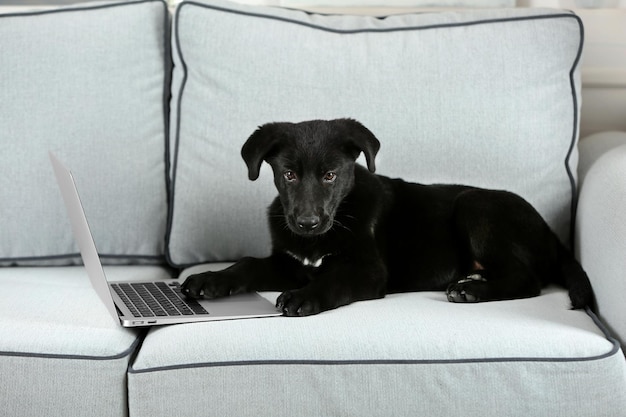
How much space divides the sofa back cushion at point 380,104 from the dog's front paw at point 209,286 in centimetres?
37

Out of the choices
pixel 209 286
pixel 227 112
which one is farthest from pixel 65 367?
pixel 227 112

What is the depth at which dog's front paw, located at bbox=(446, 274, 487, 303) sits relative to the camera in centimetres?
198

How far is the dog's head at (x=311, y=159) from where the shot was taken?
6.40 feet

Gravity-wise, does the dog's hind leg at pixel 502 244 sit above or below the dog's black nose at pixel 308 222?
below

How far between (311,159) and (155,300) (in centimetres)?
52

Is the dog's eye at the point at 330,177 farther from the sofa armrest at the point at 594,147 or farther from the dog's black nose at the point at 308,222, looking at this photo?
the sofa armrest at the point at 594,147

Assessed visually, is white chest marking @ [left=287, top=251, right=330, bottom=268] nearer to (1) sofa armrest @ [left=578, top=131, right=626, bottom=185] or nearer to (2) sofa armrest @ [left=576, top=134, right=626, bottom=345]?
(2) sofa armrest @ [left=576, top=134, right=626, bottom=345]

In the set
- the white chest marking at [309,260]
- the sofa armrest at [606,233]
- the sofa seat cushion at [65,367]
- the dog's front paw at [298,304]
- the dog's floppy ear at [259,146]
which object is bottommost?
the sofa seat cushion at [65,367]

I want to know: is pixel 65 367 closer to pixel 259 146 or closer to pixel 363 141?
pixel 259 146

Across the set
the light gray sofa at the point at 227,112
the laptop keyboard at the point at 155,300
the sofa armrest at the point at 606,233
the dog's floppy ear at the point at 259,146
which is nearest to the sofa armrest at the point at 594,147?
the light gray sofa at the point at 227,112

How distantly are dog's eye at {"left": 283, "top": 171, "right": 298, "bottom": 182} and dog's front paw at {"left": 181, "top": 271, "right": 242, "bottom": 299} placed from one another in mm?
295

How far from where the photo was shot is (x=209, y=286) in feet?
6.48

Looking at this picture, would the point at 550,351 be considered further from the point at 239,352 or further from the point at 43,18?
the point at 43,18

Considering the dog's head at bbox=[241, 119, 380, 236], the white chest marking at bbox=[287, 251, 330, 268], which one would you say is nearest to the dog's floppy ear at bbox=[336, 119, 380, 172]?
the dog's head at bbox=[241, 119, 380, 236]
